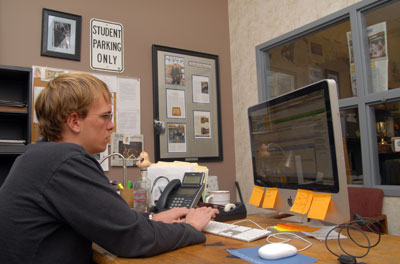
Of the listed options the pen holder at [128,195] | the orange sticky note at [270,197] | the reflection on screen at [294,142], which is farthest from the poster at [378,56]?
the pen holder at [128,195]

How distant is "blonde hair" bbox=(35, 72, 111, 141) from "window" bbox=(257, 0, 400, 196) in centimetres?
199

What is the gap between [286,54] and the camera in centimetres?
304

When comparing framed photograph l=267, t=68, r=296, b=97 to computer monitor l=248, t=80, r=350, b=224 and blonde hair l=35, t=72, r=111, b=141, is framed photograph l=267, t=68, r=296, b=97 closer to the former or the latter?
computer monitor l=248, t=80, r=350, b=224

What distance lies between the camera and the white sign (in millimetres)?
2664

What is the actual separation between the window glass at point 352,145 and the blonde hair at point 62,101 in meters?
2.02

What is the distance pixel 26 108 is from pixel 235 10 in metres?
2.40

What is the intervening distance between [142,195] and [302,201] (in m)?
0.84

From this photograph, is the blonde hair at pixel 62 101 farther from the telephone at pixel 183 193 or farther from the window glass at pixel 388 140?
the window glass at pixel 388 140

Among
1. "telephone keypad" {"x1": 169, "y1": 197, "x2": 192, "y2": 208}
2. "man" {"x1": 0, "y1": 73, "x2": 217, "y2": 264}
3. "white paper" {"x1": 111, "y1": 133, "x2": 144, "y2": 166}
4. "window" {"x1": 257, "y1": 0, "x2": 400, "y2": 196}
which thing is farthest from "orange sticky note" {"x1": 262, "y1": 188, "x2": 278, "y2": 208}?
"white paper" {"x1": 111, "y1": 133, "x2": 144, "y2": 166}

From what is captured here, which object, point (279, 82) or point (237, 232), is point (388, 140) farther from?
point (237, 232)

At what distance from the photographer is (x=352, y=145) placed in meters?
2.43

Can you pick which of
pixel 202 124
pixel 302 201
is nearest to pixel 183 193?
pixel 302 201

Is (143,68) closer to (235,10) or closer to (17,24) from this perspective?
(17,24)

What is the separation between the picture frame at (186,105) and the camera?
2924 millimetres
